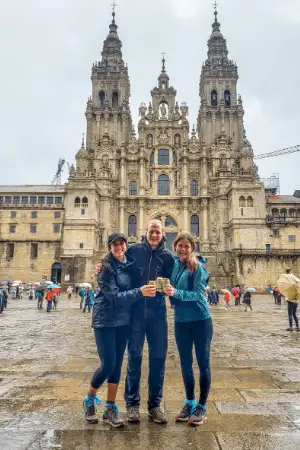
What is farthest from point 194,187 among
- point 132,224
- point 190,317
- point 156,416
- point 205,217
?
point 156,416

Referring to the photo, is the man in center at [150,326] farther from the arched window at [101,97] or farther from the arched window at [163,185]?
the arched window at [101,97]

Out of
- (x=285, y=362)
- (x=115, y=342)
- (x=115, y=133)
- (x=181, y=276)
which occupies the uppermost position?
(x=115, y=133)

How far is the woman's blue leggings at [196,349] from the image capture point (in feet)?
14.1

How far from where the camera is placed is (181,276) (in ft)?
14.7

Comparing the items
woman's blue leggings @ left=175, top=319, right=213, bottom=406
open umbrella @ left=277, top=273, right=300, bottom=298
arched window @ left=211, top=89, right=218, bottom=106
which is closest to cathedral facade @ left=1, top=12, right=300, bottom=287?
arched window @ left=211, top=89, right=218, bottom=106

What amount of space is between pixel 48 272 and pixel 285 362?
4298 centimetres

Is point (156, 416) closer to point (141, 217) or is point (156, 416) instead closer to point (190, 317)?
point (190, 317)

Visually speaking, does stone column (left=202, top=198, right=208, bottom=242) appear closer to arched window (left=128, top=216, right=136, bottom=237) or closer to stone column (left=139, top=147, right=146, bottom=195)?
stone column (left=139, top=147, right=146, bottom=195)

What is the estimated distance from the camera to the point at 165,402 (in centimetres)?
480

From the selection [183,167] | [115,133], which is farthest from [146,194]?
[115,133]

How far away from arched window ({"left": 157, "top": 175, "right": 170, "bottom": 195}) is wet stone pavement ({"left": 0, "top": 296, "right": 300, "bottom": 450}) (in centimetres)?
4441

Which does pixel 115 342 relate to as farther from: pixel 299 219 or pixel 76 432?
pixel 299 219

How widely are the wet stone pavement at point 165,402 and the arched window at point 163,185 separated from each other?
44.4 m

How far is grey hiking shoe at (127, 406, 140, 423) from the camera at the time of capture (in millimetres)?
4004
